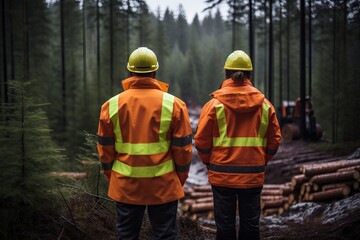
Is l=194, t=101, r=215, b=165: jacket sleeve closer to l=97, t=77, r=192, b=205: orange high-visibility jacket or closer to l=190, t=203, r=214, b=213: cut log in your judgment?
l=97, t=77, r=192, b=205: orange high-visibility jacket

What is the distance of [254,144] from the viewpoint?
14.3 ft

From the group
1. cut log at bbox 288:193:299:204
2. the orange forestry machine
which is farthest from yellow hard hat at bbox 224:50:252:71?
the orange forestry machine

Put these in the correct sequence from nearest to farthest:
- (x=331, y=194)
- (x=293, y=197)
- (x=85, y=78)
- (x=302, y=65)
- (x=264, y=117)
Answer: (x=264, y=117) → (x=331, y=194) → (x=293, y=197) → (x=302, y=65) → (x=85, y=78)

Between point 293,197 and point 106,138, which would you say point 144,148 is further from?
point 293,197

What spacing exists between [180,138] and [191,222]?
3277mm

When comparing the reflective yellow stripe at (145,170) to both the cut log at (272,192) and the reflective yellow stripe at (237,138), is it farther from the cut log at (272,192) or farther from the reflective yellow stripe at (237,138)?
the cut log at (272,192)

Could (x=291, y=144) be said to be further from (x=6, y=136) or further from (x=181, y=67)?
(x=181, y=67)

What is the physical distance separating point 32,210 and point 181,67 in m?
70.2

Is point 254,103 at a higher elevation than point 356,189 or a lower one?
higher

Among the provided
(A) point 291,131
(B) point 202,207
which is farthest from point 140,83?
(A) point 291,131

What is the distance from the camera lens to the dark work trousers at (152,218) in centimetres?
359

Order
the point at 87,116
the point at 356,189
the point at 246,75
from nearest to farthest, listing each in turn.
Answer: the point at 246,75
the point at 356,189
the point at 87,116

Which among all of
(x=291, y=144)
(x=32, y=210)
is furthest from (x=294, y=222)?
(x=291, y=144)

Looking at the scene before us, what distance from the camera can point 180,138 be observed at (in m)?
3.60
